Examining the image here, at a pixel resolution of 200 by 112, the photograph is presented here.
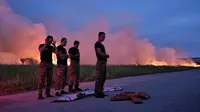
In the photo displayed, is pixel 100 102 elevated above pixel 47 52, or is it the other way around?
pixel 47 52

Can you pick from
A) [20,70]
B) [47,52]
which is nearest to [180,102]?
[47,52]

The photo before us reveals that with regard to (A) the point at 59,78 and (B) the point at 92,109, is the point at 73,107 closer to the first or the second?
(B) the point at 92,109

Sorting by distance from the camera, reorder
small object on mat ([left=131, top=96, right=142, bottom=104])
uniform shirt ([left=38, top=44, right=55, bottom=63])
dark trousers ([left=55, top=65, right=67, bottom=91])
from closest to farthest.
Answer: small object on mat ([left=131, top=96, right=142, bottom=104]), uniform shirt ([left=38, top=44, right=55, bottom=63]), dark trousers ([left=55, top=65, right=67, bottom=91])

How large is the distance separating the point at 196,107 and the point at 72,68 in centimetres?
638

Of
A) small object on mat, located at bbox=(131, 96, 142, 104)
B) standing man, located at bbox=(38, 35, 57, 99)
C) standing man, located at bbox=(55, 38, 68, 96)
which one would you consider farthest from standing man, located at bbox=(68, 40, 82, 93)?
small object on mat, located at bbox=(131, 96, 142, 104)

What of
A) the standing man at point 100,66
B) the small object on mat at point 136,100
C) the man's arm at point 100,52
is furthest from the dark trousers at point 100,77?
the small object on mat at point 136,100

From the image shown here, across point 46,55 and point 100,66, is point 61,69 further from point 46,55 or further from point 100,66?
point 100,66

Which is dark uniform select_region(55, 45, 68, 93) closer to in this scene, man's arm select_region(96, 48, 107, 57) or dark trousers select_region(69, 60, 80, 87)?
dark trousers select_region(69, 60, 80, 87)

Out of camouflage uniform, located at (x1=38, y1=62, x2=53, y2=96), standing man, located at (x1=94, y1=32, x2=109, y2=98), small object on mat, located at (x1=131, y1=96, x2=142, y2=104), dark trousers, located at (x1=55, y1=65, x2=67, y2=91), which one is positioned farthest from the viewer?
dark trousers, located at (x1=55, y1=65, x2=67, y2=91)

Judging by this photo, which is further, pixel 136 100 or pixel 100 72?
pixel 100 72

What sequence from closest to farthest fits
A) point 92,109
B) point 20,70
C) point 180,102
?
point 92,109
point 180,102
point 20,70

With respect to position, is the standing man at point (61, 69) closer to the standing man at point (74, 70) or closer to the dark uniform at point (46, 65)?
the standing man at point (74, 70)

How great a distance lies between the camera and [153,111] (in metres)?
8.30

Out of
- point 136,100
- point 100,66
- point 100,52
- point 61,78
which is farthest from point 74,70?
point 136,100
